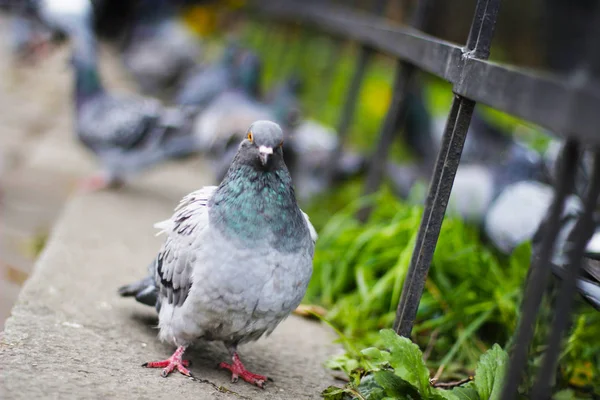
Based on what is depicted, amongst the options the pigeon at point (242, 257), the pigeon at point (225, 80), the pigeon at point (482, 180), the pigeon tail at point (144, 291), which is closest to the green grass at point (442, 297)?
the pigeon at point (242, 257)

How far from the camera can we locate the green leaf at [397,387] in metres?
2.46

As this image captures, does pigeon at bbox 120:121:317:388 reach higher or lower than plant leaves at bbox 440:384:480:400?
higher

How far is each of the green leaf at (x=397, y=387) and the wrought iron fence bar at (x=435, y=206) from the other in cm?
30

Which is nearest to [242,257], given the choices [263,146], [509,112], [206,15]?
[263,146]

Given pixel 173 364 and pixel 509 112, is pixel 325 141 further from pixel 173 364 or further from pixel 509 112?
pixel 509 112

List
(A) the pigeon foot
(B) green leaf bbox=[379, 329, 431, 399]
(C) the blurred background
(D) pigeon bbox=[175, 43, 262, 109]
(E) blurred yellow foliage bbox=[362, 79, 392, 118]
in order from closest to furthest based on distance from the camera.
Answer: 1. (B) green leaf bbox=[379, 329, 431, 399]
2. (A) the pigeon foot
3. (C) the blurred background
4. (D) pigeon bbox=[175, 43, 262, 109]
5. (E) blurred yellow foliage bbox=[362, 79, 392, 118]

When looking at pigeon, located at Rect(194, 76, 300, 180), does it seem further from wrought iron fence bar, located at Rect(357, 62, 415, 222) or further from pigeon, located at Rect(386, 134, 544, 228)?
pigeon, located at Rect(386, 134, 544, 228)

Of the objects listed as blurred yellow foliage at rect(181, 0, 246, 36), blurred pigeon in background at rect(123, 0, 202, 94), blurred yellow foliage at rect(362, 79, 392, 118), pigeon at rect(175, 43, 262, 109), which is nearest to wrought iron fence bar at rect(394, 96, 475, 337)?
pigeon at rect(175, 43, 262, 109)

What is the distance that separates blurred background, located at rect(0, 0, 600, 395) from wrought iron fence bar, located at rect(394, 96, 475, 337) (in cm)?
59

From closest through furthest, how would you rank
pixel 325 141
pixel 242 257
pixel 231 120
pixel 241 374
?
pixel 242 257, pixel 241 374, pixel 231 120, pixel 325 141

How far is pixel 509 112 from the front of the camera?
196cm

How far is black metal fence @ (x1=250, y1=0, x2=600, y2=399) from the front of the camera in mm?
1615

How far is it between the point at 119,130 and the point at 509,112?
155 inches

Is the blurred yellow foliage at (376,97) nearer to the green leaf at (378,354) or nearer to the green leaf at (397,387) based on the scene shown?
the green leaf at (378,354)
